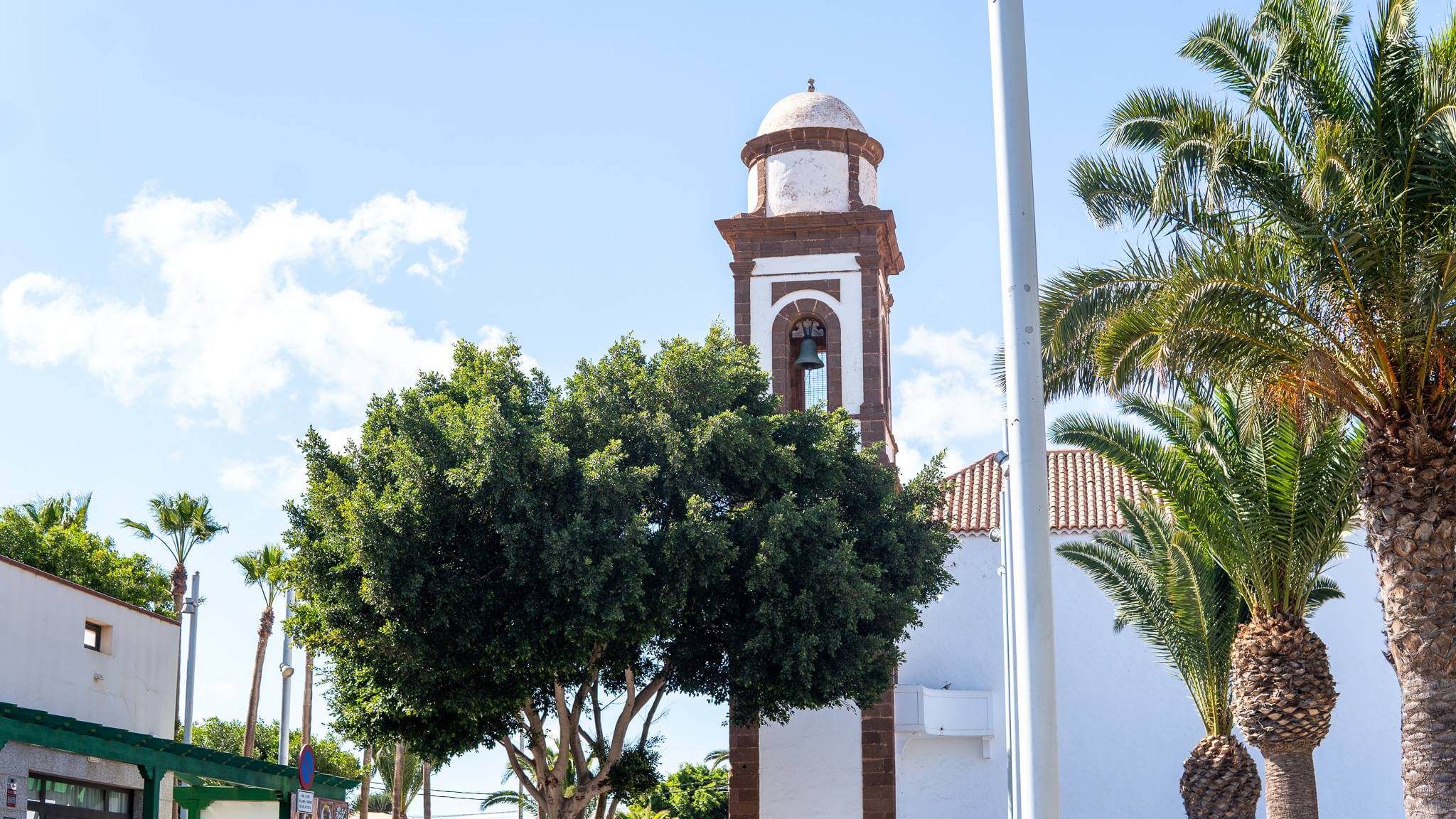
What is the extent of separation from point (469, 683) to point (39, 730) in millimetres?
5764

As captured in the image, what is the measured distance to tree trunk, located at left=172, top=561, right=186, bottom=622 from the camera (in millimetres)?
42062

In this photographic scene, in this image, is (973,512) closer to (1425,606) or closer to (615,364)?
(615,364)

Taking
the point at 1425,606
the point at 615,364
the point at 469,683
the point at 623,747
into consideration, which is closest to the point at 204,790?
the point at 469,683

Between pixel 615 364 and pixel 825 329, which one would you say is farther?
pixel 825 329

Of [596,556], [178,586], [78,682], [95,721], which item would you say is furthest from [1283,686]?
[178,586]

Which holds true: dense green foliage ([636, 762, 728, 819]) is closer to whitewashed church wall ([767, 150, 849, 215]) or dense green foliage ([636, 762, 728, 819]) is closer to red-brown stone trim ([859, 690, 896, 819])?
red-brown stone trim ([859, 690, 896, 819])

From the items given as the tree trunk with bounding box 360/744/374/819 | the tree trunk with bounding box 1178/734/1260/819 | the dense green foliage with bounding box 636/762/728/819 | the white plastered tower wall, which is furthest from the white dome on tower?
the tree trunk with bounding box 360/744/374/819

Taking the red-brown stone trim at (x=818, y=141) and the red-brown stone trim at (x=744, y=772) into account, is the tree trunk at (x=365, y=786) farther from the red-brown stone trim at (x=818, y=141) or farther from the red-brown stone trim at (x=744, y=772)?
the red-brown stone trim at (x=818, y=141)

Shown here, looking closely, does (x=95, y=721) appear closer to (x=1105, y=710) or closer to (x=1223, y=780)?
(x=1223, y=780)

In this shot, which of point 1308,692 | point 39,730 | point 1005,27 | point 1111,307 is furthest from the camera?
point 1308,692

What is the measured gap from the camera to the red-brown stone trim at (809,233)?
26.5 m

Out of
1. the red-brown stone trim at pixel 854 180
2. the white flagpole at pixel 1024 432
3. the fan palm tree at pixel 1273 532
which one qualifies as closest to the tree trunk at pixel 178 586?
the red-brown stone trim at pixel 854 180

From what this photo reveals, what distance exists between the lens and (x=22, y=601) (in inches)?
701

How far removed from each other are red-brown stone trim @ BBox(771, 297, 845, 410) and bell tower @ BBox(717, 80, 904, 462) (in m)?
0.02
